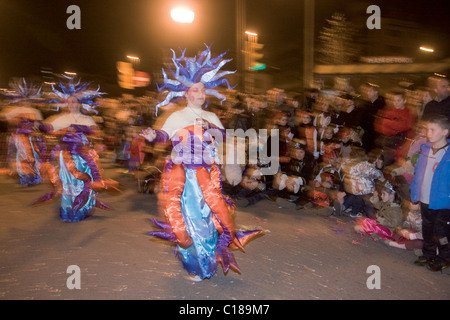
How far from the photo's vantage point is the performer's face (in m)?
3.65

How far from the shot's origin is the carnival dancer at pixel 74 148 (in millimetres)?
5457

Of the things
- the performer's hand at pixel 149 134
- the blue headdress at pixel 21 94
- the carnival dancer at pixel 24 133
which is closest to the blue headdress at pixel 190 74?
the performer's hand at pixel 149 134

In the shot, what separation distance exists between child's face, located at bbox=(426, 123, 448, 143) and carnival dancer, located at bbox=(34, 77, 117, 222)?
4.51 meters

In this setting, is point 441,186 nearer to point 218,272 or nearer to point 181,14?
point 218,272

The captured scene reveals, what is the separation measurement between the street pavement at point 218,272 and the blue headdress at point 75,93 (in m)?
1.80

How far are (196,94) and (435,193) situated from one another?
2693 millimetres

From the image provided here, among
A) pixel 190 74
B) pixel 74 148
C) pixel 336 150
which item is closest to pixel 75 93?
pixel 74 148

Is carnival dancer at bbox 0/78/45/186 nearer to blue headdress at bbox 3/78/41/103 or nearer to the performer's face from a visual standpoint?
blue headdress at bbox 3/78/41/103

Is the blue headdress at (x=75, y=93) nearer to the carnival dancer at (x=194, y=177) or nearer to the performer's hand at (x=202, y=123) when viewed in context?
the carnival dancer at (x=194, y=177)

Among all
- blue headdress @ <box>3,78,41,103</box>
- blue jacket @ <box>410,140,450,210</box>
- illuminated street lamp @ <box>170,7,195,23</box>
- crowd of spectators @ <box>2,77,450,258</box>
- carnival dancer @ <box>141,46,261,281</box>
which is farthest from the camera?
illuminated street lamp @ <box>170,7,195,23</box>

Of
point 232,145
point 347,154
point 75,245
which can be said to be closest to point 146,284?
point 75,245

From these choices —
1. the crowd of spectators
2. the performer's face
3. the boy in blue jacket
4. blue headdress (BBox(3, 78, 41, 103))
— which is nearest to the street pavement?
the boy in blue jacket

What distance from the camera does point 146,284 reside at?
3529mm
